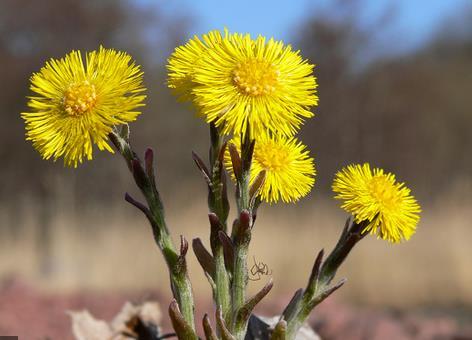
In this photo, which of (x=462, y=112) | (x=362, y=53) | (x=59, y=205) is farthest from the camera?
(x=462, y=112)

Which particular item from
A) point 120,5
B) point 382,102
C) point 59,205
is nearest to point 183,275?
point 59,205

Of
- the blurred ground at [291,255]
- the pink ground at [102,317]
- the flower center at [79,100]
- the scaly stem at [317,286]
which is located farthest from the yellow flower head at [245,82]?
the blurred ground at [291,255]

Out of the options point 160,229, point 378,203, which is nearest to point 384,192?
point 378,203

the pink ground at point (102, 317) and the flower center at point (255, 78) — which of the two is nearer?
the flower center at point (255, 78)

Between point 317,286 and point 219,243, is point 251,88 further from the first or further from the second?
point 317,286

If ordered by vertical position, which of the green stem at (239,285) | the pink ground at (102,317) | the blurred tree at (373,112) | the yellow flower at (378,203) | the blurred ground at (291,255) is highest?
the blurred tree at (373,112)

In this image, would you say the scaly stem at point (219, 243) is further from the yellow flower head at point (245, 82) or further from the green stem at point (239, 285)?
the yellow flower head at point (245, 82)

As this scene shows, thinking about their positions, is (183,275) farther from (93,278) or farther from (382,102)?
(382,102)

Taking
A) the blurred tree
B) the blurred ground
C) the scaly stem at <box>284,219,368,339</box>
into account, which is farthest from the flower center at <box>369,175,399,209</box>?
the blurred tree
